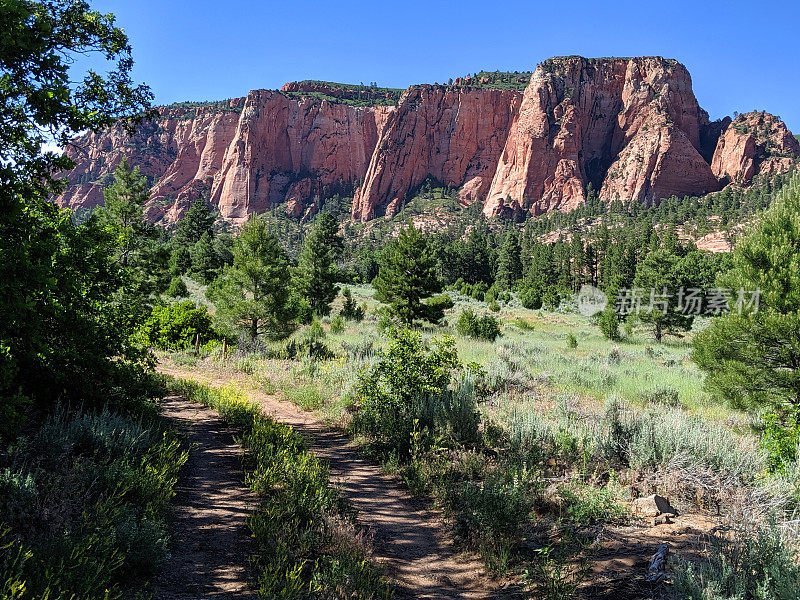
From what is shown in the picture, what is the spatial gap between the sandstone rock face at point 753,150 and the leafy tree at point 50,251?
183985 millimetres

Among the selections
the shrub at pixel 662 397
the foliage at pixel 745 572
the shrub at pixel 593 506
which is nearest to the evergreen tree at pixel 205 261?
the shrub at pixel 662 397

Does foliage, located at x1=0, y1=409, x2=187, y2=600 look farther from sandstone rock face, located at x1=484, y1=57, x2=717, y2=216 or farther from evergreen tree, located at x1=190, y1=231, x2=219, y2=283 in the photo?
sandstone rock face, located at x1=484, y1=57, x2=717, y2=216

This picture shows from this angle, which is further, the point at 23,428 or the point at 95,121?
the point at 95,121

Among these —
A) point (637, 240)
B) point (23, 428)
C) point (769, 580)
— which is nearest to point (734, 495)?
point (769, 580)

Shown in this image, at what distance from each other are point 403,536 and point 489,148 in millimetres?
190364

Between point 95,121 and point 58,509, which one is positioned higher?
point 95,121

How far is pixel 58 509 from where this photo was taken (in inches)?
137

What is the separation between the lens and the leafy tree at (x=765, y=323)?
812cm

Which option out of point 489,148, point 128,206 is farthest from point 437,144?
point 128,206

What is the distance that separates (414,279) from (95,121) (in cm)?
1553

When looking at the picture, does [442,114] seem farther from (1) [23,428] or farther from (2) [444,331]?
(1) [23,428]

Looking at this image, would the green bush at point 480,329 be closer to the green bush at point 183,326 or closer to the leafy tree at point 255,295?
the leafy tree at point 255,295

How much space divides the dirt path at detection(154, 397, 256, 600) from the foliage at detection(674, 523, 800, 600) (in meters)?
3.32

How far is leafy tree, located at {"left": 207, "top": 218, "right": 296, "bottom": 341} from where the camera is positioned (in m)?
15.1
